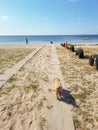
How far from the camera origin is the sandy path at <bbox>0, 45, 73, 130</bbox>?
216 inches

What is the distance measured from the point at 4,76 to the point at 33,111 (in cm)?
514

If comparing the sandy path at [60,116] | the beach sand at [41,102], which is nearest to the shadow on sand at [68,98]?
the beach sand at [41,102]

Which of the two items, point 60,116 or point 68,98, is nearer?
point 60,116

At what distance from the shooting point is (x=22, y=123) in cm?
556

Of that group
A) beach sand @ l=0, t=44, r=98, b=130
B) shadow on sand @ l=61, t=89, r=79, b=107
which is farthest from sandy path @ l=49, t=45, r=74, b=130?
shadow on sand @ l=61, t=89, r=79, b=107

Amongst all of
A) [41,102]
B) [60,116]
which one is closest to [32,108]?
[41,102]

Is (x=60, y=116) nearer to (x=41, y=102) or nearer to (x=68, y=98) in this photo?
(x=41, y=102)

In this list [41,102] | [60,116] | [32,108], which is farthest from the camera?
[41,102]

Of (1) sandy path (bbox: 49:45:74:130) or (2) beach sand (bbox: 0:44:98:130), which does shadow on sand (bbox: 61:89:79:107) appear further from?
(1) sandy path (bbox: 49:45:74:130)

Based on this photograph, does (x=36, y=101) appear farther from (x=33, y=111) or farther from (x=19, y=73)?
(x=19, y=73)

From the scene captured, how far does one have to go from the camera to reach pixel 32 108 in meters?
6.58

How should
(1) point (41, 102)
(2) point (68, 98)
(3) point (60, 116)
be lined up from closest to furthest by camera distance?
(3) point (60, 116), (1) point (41, 102), (2) point (68, 98)

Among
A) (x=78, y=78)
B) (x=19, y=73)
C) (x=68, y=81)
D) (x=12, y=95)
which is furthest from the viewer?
(x=19, y=73)

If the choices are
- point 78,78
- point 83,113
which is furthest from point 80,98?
point 78,78
